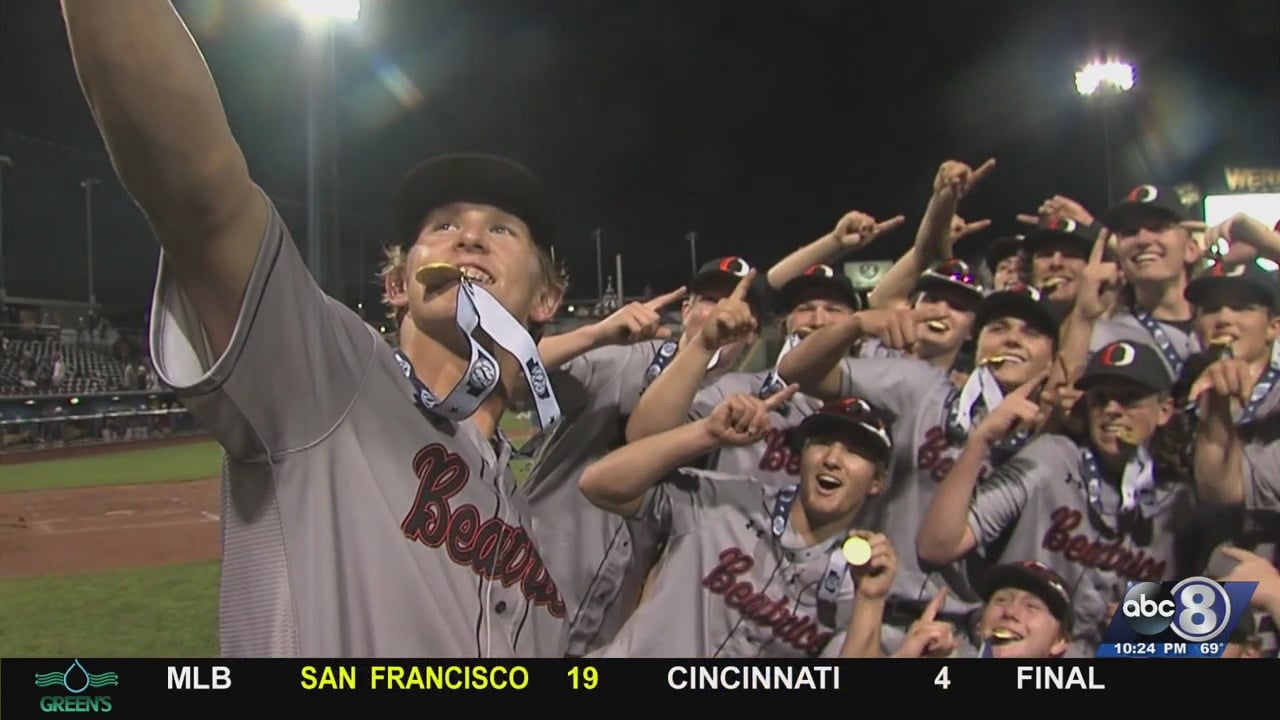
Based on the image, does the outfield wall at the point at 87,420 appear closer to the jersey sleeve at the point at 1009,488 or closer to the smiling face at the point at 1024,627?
the jersey sleeve at the point at 1009,488

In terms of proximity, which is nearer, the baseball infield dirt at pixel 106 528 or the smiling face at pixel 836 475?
the smiling face at pixel 836 475

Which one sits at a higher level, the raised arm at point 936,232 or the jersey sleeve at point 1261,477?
the raised arm at point 936,232

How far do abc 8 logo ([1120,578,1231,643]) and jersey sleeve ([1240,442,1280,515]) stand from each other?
0.79ft

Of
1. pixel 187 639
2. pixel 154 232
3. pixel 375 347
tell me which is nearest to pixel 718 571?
pixel 375 347

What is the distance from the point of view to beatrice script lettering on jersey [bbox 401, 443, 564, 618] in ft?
4.36

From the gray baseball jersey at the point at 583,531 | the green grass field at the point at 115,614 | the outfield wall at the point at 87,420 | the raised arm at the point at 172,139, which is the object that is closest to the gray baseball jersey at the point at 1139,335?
the gray baseball jersey at the point at 583,531

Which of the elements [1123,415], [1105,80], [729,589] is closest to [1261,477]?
[1123,415]

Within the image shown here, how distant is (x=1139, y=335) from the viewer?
8.77 ft

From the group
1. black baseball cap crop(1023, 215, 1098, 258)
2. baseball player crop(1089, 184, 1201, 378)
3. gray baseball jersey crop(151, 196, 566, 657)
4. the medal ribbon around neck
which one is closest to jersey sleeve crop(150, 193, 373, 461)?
gray baseball jersey crop(151, 196, 566, 657)

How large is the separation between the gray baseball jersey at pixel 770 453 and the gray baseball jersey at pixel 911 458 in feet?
0.56

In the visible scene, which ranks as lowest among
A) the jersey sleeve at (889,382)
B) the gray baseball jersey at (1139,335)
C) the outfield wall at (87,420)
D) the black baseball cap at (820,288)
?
the jersey sleeve at (889,382)

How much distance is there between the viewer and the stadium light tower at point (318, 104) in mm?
7043
